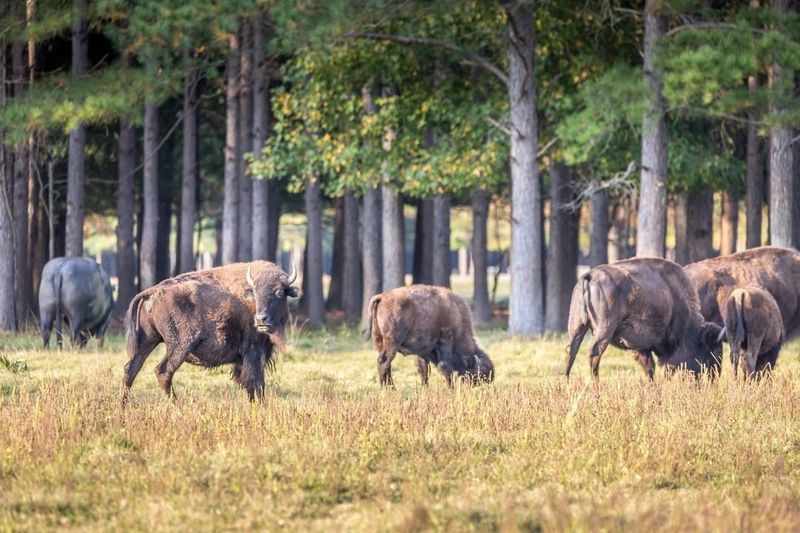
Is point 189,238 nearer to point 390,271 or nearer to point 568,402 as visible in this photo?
point 390,271

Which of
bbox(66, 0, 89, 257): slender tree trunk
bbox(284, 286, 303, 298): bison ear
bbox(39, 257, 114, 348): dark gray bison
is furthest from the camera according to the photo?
bbox(66, 0, 89, 257): slender tree trunk

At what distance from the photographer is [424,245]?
35250 millimetres

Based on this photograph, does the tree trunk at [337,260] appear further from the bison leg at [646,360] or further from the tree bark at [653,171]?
the bison leg at [646,360]

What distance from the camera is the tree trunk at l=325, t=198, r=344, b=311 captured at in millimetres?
37750

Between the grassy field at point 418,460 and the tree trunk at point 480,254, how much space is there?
19293 millimetres

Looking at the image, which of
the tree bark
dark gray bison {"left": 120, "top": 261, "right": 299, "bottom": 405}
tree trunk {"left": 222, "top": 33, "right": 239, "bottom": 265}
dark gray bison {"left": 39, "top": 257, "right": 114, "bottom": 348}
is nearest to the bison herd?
dark gray bison {"left": 120, "top": 261, "right": 299, "bottom": 405}

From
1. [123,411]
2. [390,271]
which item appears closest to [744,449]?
[123,411]

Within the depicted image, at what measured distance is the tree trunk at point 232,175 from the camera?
27188 mm

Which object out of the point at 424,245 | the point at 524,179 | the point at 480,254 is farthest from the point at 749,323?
the point at 424,245

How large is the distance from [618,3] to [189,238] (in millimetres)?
11196

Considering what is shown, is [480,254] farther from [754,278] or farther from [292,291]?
[292,291]

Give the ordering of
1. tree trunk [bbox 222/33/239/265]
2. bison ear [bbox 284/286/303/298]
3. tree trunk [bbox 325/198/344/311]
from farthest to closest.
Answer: tree trunk [bbox 325/198/344/311] → tree trunk [bbox 222/33/239/265] → bison ear [bbox 284/286/303/298]

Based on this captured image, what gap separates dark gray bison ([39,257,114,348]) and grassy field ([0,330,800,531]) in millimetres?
7590

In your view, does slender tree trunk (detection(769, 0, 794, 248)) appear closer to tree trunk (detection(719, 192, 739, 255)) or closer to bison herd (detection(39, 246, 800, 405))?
bison herd (detection(39, 246, 800, 405))
